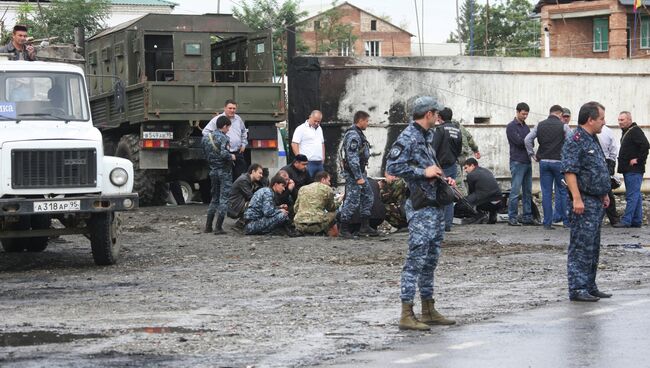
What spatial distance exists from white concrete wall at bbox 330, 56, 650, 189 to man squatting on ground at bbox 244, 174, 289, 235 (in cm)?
644

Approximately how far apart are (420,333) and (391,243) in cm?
749

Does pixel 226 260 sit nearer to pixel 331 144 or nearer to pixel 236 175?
pixel 236 175

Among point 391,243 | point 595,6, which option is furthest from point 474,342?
point 595,6

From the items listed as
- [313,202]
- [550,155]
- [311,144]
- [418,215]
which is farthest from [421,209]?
[311,144]

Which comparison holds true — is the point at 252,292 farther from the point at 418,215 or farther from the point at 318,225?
the point at 318,225

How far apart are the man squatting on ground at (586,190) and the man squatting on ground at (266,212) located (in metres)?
7.10

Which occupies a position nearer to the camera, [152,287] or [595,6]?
[152,287]

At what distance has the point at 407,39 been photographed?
348ft

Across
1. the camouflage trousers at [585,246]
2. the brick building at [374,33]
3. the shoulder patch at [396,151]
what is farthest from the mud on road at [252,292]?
the brick building at [374,33]

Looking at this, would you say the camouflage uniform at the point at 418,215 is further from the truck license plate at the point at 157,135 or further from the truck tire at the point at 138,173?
the truck tire at the point at 138,173

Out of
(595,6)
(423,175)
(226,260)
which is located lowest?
(226,260)

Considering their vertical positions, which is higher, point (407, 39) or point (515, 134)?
point (407, 39)

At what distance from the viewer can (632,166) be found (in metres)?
19.9

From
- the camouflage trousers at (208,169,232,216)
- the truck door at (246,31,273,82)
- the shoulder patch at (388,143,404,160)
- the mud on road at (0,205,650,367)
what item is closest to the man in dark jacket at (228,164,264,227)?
the camouflage trousers at (208,169,232,216)
